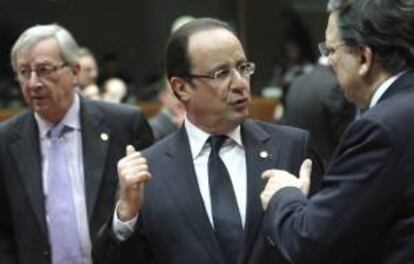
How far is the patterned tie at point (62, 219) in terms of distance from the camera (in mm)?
3434

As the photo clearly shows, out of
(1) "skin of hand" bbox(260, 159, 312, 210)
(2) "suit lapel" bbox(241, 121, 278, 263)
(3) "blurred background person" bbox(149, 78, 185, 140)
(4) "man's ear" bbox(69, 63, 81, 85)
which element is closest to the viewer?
(1) "skin of hand" bbox(260, 159, 312, 210)

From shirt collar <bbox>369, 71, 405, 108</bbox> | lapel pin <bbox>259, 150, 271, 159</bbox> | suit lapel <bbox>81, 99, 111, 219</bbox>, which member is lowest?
suit lapel <bbox>81, 99, 111, 219</bbox>

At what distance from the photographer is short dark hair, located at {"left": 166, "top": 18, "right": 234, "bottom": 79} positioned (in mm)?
2979

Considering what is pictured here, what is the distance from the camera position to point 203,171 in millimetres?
2932

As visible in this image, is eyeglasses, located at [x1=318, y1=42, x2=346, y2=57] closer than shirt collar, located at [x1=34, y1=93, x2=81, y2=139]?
Yes

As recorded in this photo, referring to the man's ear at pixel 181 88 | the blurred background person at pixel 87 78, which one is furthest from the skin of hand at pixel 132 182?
the blurred background person at pixel 87 78

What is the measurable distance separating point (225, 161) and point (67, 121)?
0.88 m

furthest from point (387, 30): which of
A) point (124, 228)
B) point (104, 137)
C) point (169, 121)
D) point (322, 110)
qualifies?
point (169, 121)

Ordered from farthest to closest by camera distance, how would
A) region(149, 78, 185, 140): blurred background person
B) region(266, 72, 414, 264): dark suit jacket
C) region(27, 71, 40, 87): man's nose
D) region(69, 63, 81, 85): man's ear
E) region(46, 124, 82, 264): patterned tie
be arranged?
region(149, 78, 185, 140): blurred background person < region(69, 63, 81, 85): man's ear < region(27, 71, 40, 87): man's nose < region(46, 124, 82, 264): patterned tie < region(266, 72, 414, 264): dark suit jacket

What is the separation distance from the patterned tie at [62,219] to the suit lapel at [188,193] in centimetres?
65

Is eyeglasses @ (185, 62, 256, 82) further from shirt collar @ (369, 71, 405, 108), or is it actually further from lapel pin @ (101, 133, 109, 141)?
lapel pin @ (101, 133, 109, 141)

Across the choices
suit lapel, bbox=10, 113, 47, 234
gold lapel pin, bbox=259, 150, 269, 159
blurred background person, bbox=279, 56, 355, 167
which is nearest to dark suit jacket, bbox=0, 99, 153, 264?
suit lapel, bbox=10, 113, 47, 234

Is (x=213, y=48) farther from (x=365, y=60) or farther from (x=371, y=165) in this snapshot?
(x=371, y=165)

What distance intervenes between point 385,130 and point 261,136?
78cm
